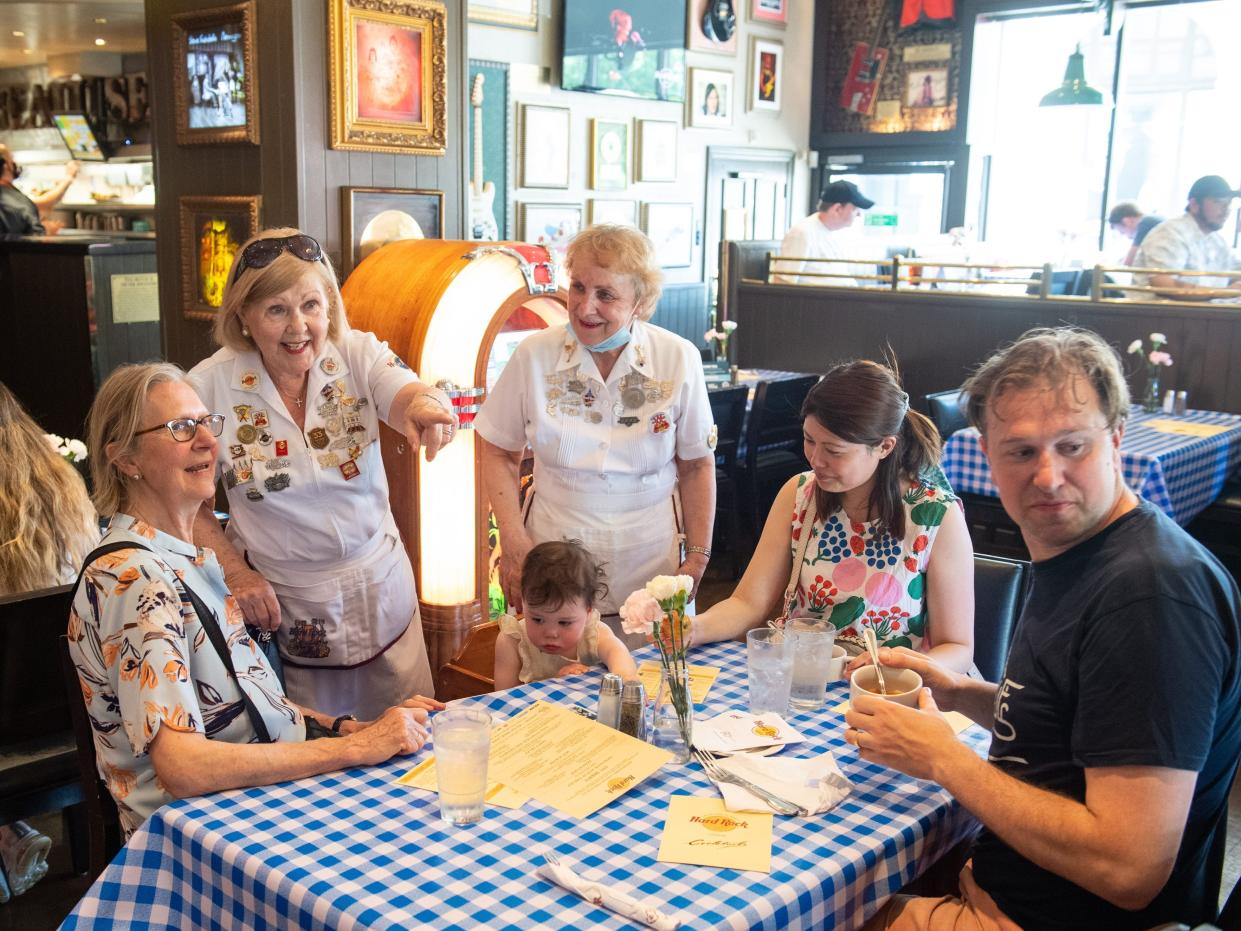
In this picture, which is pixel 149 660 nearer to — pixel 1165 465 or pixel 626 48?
pixel 1165 465

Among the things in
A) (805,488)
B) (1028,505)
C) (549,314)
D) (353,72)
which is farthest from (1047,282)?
(1028,505)

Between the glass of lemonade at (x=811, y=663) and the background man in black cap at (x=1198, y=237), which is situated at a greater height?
the background man in black cap at (x=1198, y=237)

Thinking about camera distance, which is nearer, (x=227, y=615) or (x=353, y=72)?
(x=227, y=615)

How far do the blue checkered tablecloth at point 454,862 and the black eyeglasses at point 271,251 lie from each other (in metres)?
1.31

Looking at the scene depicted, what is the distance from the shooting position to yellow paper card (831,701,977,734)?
201cm

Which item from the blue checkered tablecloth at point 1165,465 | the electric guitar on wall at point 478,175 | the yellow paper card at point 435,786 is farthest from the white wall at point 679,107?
the yellow paper card at point 435,786

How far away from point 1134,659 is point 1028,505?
0.26m

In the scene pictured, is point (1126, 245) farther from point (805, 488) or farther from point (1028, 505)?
point (1028, 505)

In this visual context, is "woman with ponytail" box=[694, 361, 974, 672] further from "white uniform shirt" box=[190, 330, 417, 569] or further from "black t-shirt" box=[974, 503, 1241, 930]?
"white uniform shirt" box=[190, 330, 417, 569]

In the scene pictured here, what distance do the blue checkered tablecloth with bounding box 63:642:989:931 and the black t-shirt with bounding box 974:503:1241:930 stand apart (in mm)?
186

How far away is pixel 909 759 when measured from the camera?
1678mm

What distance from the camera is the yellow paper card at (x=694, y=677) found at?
211 centimetres

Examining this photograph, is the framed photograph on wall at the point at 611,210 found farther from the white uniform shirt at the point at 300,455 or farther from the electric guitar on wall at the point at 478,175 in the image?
the white uniform shirt at the point at 300,455

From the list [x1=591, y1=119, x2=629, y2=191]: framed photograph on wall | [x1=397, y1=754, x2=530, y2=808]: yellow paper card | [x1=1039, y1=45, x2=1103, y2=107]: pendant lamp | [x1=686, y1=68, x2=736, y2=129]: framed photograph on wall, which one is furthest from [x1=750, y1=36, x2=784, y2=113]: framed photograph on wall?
[x1=397, y1=754, x2=530, y2=808]: yellow paper card
